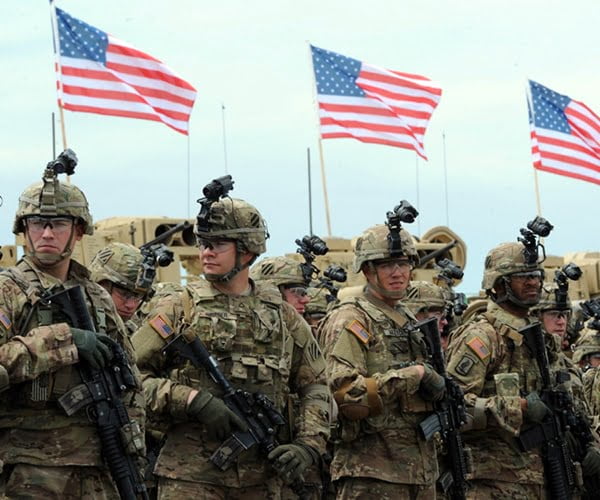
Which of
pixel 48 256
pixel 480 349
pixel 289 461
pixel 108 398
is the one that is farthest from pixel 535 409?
pixel 48 256

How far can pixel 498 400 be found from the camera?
9719mm

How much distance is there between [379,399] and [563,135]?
1672 centimetres

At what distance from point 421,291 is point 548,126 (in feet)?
43.9

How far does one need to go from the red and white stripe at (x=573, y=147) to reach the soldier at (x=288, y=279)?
12735 mm

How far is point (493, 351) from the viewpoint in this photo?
32.5ft

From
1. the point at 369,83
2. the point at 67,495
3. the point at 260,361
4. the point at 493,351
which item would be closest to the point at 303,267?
the point at 493,351

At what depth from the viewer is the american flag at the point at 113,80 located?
19469 mm

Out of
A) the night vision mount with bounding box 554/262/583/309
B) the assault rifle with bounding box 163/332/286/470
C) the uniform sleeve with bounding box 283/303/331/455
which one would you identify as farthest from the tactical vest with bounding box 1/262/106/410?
the night vision mount with bounding box 554/262/583/309

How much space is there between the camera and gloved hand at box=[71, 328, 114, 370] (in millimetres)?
6859

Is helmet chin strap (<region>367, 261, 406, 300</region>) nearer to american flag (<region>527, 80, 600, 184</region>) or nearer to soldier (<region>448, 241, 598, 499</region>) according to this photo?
soldier (<region>448, 241, 598, 499</region>)

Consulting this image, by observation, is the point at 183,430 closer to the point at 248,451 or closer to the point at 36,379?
the point at 248,451

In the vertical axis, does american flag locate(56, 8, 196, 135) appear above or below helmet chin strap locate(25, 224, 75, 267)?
above

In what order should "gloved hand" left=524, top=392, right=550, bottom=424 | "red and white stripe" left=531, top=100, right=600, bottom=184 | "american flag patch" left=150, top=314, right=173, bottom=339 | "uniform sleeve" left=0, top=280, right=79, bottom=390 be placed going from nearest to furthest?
"uniform sleeve" left=0, top=280, right=79, bottom=390 < "american flag patch" left=150, top=314, right=173, bottom=339 < "gloved hand" left=524, top=392, right=550, bottom=424 < "red and white stripe" left=531, top=100, right=600, bottom=184

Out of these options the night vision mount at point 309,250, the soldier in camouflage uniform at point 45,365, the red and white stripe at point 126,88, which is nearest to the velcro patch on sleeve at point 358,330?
the soldier in camouflage uniform at point 45,365
